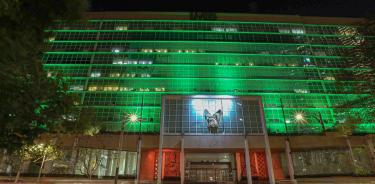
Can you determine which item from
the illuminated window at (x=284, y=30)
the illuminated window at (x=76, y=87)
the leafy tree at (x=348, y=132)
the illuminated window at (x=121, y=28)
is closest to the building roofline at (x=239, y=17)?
the illuminated window at (x=284, y=30)

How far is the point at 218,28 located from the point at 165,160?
42253mm

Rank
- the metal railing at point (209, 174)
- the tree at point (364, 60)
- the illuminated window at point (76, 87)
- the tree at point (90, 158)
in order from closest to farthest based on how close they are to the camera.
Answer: the tree at point (364, 60) → the tree at point (90, 158) → the metal railing at point (209, 174) → the illuminated window at point (76, 87)

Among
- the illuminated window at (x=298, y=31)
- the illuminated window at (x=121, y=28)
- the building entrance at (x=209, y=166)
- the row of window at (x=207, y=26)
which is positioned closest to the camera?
the building entrance at (x=209, y=166)

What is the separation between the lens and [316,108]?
56469 millimetres

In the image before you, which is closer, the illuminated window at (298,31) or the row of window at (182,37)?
the row of window at (182,37)

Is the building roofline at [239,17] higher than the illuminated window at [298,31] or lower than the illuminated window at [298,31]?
higher

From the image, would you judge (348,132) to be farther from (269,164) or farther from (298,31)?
(298,31)

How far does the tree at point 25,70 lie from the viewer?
23.4 ft

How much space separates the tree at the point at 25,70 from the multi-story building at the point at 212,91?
2770 cm

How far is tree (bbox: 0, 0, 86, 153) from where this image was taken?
714 centimetres

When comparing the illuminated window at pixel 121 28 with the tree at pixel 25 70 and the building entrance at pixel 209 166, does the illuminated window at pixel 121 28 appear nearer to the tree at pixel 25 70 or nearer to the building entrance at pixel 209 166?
the building entrance at pixel 209 166

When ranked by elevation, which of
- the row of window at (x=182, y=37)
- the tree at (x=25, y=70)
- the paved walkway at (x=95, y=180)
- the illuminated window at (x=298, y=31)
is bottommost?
the paved walkway at (x=95, y=180)

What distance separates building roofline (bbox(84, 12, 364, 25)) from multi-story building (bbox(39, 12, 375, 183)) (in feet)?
0.97

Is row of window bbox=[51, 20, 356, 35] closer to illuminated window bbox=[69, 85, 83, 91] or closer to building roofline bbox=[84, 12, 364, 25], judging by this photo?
building roofline bbox=[84, 12, 364, 25]
